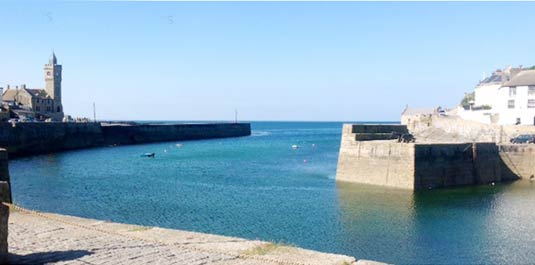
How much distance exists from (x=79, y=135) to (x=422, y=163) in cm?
5876

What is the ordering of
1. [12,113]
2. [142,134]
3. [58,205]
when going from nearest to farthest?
[58,205]
[12,113]
[142,134]

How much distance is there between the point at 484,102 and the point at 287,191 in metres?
47.6

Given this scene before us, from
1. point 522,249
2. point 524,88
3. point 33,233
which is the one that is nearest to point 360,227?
point 522,249

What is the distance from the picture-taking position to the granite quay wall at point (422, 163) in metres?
32.7

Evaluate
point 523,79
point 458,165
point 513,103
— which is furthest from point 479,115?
point 458,165

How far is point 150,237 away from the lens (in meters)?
11.0

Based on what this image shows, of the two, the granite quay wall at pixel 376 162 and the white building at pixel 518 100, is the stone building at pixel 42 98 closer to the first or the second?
the granite quay wall at pixel 376 162

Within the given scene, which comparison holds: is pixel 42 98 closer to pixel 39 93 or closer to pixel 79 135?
pixel 39 93

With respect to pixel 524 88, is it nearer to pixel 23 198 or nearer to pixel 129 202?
pixel 129 202

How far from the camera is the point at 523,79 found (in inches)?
2250

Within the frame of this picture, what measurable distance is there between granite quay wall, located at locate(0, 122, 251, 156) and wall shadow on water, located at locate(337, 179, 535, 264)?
45097 millimetres

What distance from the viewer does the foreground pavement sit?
8.98 m

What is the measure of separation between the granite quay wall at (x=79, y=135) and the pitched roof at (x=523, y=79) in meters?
58.8

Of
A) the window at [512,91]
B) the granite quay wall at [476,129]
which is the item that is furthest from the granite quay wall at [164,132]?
the window at [512,91]
